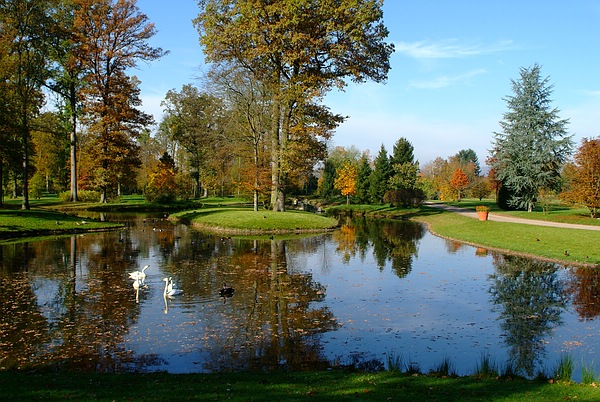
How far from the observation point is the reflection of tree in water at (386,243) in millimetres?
22172

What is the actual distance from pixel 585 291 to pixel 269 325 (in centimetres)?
1121

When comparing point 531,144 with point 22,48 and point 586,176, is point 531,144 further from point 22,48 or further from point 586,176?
point 22,48

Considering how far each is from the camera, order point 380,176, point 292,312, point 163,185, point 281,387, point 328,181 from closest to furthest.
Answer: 1. point 281,387
2. point 292,312
3. point 163,185
4. point 380,176
5. point 328,181

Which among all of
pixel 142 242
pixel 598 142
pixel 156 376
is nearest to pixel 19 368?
pixel 156 376

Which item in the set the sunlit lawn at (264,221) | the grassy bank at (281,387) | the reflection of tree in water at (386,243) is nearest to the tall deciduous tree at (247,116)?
the sunlit lawn at (264,221)

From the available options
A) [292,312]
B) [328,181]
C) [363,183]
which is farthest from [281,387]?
[328,181]

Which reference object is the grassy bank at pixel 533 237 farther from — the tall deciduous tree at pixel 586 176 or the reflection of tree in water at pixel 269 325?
the reflection of tree in water at pixel 269 325

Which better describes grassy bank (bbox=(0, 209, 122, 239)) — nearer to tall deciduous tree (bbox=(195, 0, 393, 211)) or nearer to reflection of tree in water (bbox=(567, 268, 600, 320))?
tall deciduous tree (bbox=(195, 0, 393, 211))

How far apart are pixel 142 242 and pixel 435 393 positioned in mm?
23174

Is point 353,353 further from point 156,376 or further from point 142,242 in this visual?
point 142,242

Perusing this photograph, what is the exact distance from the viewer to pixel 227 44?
1350 inches

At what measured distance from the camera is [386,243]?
96.0ft

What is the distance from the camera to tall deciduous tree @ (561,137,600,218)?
33562mm

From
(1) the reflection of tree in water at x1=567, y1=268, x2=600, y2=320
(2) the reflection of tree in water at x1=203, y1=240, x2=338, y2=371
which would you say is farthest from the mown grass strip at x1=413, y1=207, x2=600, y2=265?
(2) the reflection of tree in water at x1=203, y1=240, x2=338, y2=371
